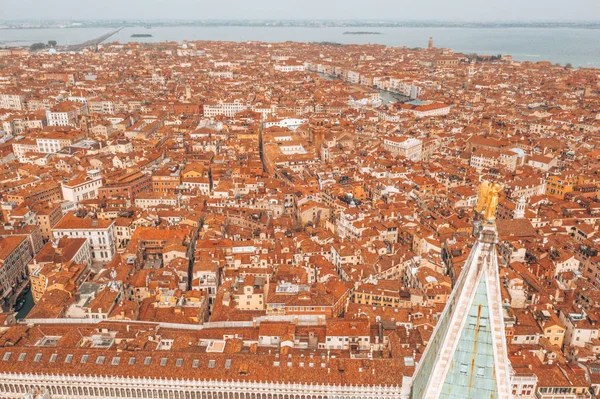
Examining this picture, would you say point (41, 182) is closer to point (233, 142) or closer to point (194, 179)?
point (194, 179)

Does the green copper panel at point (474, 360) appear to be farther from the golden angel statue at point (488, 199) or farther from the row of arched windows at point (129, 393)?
the row of arched windows at point (129, 393)

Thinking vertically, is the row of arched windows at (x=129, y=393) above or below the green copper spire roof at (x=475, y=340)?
below

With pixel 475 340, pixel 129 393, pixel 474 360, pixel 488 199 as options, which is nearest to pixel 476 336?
pixel 475 340

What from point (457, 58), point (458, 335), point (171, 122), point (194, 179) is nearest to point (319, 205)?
→ point (194, 179)

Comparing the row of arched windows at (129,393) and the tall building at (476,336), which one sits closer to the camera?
the tall building at (476,336)

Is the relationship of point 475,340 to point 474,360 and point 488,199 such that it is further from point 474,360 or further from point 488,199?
point 488,199

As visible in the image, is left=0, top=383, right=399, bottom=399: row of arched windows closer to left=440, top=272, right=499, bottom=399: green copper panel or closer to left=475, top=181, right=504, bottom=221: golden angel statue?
left=440, top=272, right=499, bottom=399: green copper panel

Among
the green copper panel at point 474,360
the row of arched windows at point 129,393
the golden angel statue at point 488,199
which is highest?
the golden angel statue at point 488,199

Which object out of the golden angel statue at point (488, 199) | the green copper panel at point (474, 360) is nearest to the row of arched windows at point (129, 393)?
the green copper panel at point (474, 360)
